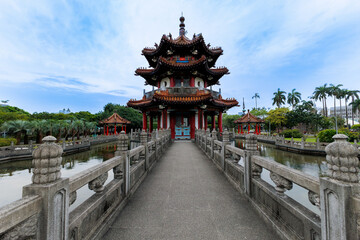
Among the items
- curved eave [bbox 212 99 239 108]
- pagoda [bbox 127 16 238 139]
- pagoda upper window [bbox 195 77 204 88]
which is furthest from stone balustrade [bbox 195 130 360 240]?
pagoda upper window [bbox 195 77 204 88]

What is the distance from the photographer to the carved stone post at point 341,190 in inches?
62.4

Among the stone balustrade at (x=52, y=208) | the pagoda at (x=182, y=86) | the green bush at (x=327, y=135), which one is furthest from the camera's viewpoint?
the green bush at (x=327, y=135)

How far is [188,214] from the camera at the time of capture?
3.25m

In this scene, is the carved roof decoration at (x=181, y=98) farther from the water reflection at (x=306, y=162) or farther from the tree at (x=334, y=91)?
the tree at (x=334, y=91)

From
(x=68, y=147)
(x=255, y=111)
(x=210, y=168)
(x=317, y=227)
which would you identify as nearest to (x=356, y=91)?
(x=255, y=111)

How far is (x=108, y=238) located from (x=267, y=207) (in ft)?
9.16

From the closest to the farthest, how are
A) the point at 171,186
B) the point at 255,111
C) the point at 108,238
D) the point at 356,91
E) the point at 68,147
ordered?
the point at 108,238 < the point at 171,186 < the point at 68,147 < the point at 356,91 < the point at 255,111

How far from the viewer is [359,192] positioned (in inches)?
62.4

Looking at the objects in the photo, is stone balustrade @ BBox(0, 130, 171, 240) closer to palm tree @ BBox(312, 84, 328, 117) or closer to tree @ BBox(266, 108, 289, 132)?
tree @ BBox(266, 108, 289, 132)

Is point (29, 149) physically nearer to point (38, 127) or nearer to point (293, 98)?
point (38, 127)

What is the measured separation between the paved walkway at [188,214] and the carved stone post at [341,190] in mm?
1146

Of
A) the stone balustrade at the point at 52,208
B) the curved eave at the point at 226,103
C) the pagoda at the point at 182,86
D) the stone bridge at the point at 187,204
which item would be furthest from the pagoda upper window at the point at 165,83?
the stone balustrade at the point at 52,208

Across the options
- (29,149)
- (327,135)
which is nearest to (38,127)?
(29,149)

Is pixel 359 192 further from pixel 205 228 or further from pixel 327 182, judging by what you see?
pixel 205 228
